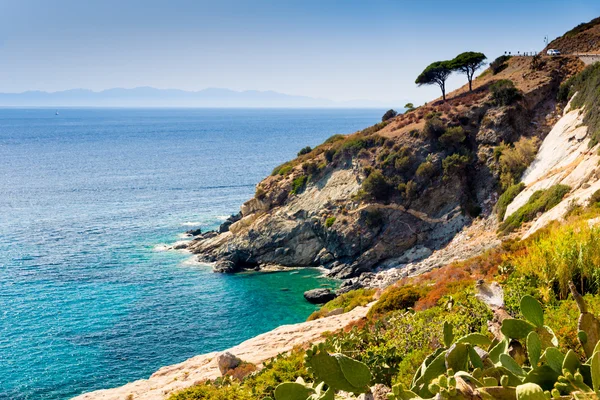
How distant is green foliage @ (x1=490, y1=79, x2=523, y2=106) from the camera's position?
6081 centimetres

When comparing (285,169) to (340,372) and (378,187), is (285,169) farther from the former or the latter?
(340,372)

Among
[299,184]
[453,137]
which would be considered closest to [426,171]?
[453,137]

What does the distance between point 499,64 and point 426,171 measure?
2594 centimetres

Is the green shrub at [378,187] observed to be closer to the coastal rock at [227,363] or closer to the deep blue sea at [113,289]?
the deep blue sea at [113,289]

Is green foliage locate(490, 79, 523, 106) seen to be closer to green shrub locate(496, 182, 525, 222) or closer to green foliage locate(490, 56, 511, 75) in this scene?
green foliage locate(490, 56, 511, 75)

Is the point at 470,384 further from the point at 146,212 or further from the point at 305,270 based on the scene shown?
the point at 146,212

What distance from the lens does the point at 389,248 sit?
5691cm

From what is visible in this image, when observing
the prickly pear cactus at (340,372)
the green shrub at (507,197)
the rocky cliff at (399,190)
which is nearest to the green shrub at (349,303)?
the prickly pear cactus at (340,372)

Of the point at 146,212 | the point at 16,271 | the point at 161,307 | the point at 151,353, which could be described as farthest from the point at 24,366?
the point at 146,212

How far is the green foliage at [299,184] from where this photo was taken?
6845 cm

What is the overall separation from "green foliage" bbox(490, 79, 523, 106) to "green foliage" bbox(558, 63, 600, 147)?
4.78 metres

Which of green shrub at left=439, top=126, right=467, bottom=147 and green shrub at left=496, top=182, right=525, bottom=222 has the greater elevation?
green shrub at left=439, top=126, right=467, bottom=147

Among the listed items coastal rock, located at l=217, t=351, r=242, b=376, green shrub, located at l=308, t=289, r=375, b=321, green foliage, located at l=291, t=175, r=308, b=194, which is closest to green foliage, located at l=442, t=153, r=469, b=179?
green foliage, located at l=291, t=175, r=308, b=194

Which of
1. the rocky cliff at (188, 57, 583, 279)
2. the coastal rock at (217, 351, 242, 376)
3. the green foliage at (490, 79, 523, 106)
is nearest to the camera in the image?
the coastal rock at (217, 351, 242, 376)
